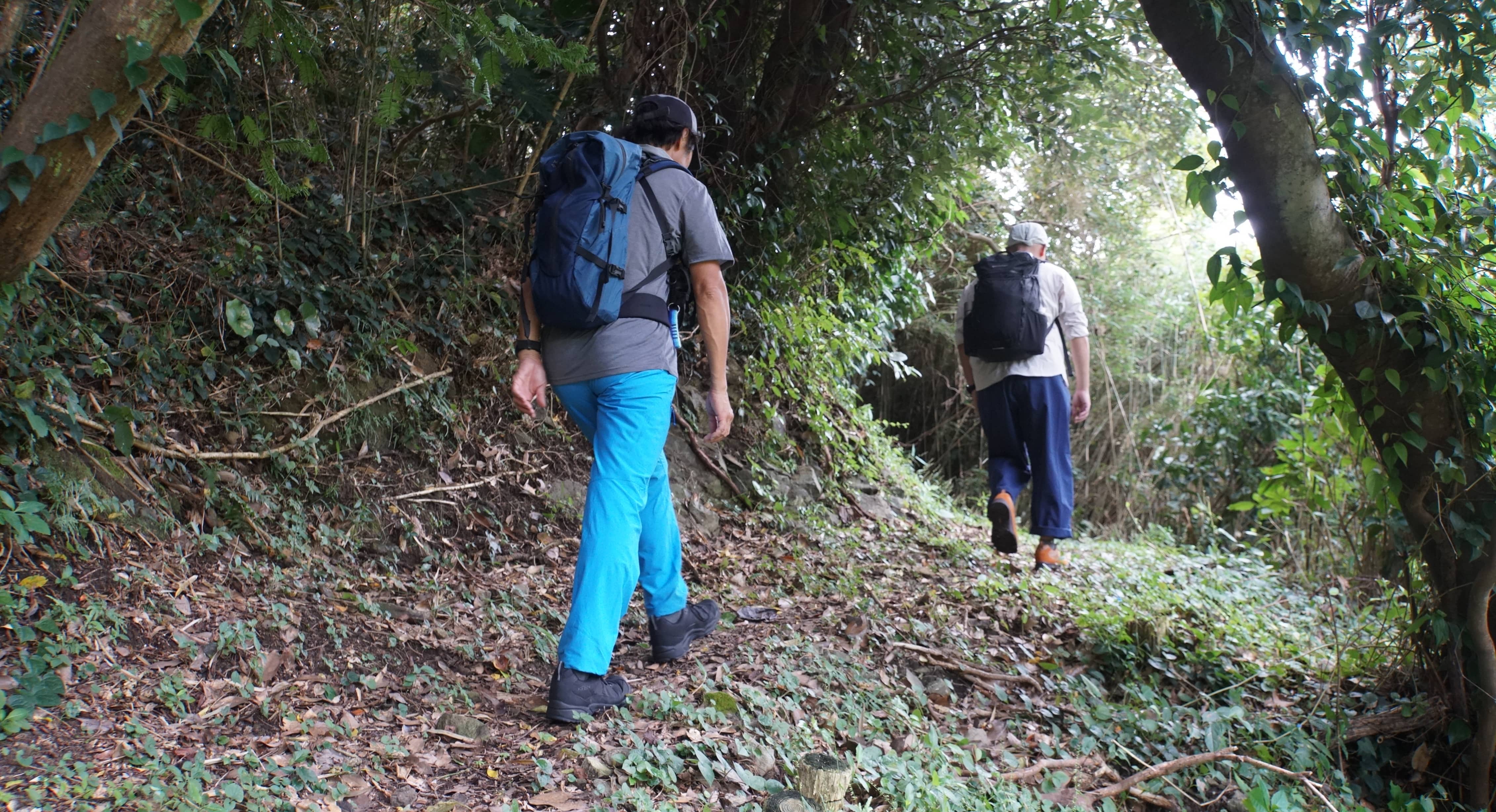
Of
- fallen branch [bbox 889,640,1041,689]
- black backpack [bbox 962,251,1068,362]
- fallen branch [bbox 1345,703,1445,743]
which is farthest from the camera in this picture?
black backpack [bbox 962,251,1068,362]

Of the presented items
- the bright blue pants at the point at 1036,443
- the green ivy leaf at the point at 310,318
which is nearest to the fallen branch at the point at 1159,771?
the bright blue pants at the point at 1036,443

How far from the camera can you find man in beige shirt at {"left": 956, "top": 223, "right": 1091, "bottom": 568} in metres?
5.38

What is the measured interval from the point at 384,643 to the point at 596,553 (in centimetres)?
108

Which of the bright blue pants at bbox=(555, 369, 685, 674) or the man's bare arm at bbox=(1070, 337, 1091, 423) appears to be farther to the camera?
the man's bare arm at bbox=(1070, 337, 1091, 423)

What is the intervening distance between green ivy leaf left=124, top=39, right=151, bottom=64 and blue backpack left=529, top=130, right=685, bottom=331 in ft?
3.60

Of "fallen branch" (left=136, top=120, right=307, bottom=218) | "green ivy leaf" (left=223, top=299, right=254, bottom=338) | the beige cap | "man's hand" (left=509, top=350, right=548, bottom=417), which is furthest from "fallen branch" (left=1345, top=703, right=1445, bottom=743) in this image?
"fallen branch" (left=136, top=120, right=307, bottom=218)

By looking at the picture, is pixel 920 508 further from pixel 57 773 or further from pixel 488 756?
pixel 57 773

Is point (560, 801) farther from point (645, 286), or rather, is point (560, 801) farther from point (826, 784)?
point (645, 286)

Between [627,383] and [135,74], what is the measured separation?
5.04 feet

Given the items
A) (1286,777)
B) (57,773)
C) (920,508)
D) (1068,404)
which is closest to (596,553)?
(57,773)

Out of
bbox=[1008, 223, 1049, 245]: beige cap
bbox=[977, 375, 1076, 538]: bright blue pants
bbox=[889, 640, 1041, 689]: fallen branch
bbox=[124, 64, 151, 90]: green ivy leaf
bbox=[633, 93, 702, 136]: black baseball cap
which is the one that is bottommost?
bbox=[889, 640, 1041, 689]: fallen branch

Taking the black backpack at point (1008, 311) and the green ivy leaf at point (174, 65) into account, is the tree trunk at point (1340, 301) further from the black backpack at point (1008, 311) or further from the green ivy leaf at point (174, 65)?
the green ivy leaf at point (174, 65)

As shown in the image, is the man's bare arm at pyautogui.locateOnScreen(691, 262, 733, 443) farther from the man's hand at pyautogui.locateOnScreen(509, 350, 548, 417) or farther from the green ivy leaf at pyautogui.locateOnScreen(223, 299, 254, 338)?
the green ivy leaf at pyautogui.locateOnScreen(223, 299, 254, 338)

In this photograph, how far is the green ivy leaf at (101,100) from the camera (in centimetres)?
234
